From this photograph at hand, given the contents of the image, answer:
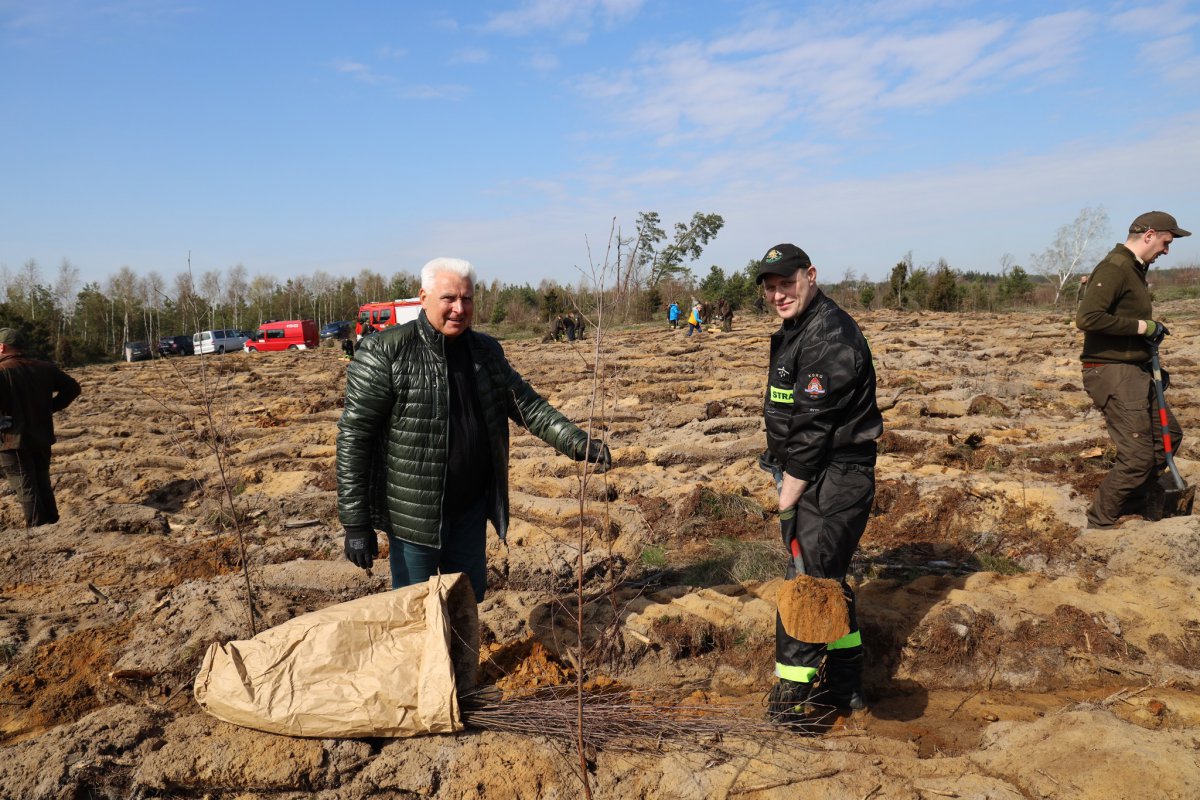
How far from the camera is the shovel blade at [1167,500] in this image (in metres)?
4.77

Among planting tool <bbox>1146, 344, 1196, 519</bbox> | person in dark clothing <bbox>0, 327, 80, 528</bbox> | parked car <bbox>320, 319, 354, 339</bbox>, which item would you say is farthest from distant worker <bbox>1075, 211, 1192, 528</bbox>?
parked car <bbox>320, 319, 354, 339</bbox>

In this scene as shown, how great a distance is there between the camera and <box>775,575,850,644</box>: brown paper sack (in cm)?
281

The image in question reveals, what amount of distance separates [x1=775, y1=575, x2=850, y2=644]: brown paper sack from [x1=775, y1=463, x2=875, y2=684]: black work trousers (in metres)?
0.06

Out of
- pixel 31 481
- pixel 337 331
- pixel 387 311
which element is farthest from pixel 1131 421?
pixel 337 331

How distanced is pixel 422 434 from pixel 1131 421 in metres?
4.02

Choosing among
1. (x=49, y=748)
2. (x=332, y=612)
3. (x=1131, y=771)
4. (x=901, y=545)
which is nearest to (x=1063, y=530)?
(x=901, y=545)

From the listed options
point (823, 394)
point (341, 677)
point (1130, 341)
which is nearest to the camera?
point (341, 677)

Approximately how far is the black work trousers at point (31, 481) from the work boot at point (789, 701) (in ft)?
19.3

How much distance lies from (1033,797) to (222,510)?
5.99 m

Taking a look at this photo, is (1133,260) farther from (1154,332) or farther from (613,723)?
(613,723)

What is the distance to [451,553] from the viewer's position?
315 centimetres

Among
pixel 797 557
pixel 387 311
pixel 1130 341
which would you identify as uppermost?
pixel 387 311

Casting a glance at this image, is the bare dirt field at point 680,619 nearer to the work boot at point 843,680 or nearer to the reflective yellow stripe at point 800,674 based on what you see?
the work boot at point 843,680

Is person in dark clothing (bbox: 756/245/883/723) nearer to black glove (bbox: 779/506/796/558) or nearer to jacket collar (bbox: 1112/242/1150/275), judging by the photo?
black glove (bbox: 779/506/796/558)
